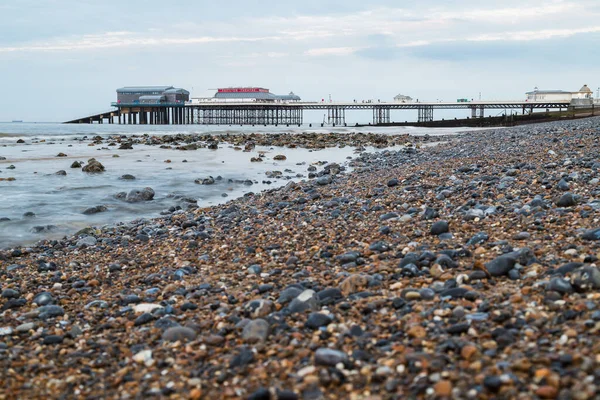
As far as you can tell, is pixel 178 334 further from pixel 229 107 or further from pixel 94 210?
pixel 229 107

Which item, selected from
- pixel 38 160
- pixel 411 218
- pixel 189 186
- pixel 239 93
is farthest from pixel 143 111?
pixel 411 218

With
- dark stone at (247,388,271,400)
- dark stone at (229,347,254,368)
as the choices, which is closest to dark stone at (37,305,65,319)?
dark stone at (229,347,254,368)

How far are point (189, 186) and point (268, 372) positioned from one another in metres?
10.3

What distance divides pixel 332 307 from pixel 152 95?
105 metres

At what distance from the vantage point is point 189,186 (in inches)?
497

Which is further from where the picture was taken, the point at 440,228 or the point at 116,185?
the point at 116,185

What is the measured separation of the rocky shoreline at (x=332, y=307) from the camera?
243 centimetres

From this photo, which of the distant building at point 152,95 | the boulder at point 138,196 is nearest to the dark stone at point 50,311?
the boulder at point 138,196

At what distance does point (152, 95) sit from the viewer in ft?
339

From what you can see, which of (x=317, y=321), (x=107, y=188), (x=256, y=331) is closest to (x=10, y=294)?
(x=256, y=331)

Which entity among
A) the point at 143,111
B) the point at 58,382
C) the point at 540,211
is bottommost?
the point at 58,382

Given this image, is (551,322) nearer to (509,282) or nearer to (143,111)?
(509,282)

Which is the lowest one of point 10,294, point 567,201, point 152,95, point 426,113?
point 10,294

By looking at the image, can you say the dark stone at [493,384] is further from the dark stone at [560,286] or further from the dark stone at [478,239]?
the dark stone at [478,239]
